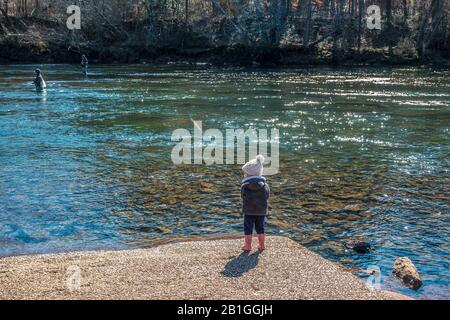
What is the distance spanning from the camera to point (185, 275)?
28.3ft

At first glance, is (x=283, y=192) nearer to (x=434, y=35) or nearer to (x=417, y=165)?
(x=417, y=165)

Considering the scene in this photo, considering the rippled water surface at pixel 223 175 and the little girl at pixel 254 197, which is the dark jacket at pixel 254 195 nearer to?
the little girl at pixel 254 197

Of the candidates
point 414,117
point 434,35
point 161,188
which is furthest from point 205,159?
point 434,35

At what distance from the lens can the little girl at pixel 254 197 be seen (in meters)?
9.73

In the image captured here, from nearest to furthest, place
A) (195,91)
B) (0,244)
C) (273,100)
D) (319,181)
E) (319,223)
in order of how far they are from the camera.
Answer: (0,244)
(319,223)
(319,181)
(273,100)
(195,91)

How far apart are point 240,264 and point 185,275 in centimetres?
105

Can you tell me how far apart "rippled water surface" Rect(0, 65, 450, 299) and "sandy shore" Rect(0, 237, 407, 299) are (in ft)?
3.03

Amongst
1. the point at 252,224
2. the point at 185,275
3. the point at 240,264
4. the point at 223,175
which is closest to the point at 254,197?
the point at 252,224

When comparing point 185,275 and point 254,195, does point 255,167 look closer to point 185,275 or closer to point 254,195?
point 254,195

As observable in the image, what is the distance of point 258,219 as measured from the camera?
999 cm

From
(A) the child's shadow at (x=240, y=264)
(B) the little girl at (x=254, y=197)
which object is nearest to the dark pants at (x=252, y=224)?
(B) the little girl at (x=254, y=197)

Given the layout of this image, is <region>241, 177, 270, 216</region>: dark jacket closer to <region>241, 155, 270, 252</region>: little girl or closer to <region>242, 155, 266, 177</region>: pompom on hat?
<region>241, 155, 270, 252</region>: little girl

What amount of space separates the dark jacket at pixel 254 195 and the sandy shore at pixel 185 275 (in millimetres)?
783

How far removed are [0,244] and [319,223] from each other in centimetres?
683
